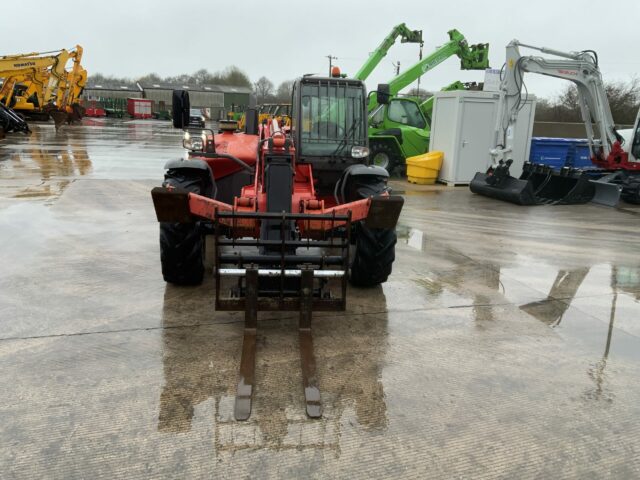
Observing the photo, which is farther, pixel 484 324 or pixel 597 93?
pixel 597 93

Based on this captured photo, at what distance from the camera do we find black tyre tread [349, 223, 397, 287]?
16.2 ft

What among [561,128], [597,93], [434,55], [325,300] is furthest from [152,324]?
[561,128]

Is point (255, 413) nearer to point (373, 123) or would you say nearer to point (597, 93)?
point (597, 93)

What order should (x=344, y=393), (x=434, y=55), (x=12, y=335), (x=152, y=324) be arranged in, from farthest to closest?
(x=434, y=55) → (x=152, y=324) → (x=12, y=335) → (x=344, y=393)

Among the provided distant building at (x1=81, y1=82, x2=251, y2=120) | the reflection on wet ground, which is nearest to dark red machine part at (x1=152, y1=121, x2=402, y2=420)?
the reflection on wet ground

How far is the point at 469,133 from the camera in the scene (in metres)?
13.2

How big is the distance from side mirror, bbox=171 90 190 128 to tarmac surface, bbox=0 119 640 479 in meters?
1.58

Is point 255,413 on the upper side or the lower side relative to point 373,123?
lower

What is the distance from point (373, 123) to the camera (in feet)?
49.3

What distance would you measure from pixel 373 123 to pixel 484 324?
36.6ft

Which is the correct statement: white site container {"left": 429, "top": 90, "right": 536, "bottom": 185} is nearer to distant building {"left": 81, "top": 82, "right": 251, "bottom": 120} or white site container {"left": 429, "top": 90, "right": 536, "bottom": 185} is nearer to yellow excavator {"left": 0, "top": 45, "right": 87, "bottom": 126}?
yellow excavator {"left": 0, "top": 45, "right": 87, "bottom": 126}

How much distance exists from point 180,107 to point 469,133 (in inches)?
392

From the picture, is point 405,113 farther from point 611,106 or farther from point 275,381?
point 611,106

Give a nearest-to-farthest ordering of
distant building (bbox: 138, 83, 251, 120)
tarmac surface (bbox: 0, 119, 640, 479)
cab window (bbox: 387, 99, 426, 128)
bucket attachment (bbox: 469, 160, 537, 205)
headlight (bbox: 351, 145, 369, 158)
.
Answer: tarmac surface (bbox: 0, 119, 640, 479) < headlight (bbox: 351, 145, 369, 158) < bucket attachment (bbox: 469, 160, 537, 205) < cab window (bbox: 387, 99, 426, 128) < distant building (bbox: 138, 83, 251, 120)
